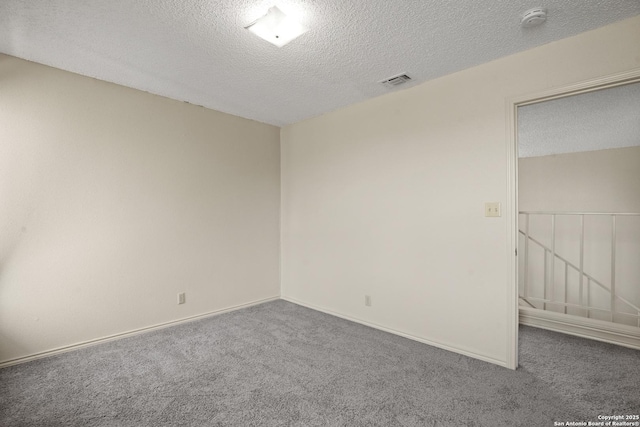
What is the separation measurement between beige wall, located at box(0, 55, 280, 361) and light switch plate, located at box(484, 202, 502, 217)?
2.64 m

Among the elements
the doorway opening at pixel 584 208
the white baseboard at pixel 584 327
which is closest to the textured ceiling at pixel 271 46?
the doorway opening at pixel 584 208

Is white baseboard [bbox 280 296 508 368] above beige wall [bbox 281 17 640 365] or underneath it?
underneath

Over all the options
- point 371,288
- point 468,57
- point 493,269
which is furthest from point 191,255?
point 468,57

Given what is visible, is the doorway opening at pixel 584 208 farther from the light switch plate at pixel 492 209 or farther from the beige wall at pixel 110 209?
the beige wall at pixel 110 209

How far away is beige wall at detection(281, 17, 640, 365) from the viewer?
2.18 m

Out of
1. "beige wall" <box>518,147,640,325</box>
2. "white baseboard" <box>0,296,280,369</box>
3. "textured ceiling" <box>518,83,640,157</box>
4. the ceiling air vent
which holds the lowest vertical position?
"white baseboard" <box>0,296,280,369</box>

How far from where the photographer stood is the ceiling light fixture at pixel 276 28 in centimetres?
170

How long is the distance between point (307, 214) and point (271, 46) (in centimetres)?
207

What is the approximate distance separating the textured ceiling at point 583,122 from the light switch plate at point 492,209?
1171 millimetres

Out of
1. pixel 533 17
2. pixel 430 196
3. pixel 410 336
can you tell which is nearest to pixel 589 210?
pixel 430 196

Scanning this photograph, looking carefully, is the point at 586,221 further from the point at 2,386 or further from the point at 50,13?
the point at 2,386

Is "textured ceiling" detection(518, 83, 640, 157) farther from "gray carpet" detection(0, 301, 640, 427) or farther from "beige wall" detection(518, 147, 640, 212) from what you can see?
"gray carpet" detection(0, 301, 640, 427)

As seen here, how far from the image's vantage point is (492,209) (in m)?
2.28

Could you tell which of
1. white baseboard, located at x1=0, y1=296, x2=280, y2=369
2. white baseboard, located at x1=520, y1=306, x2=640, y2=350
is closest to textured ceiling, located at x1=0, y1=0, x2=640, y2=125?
white baseboard, located at x1=0, y1=296, x2=280, y2=369
